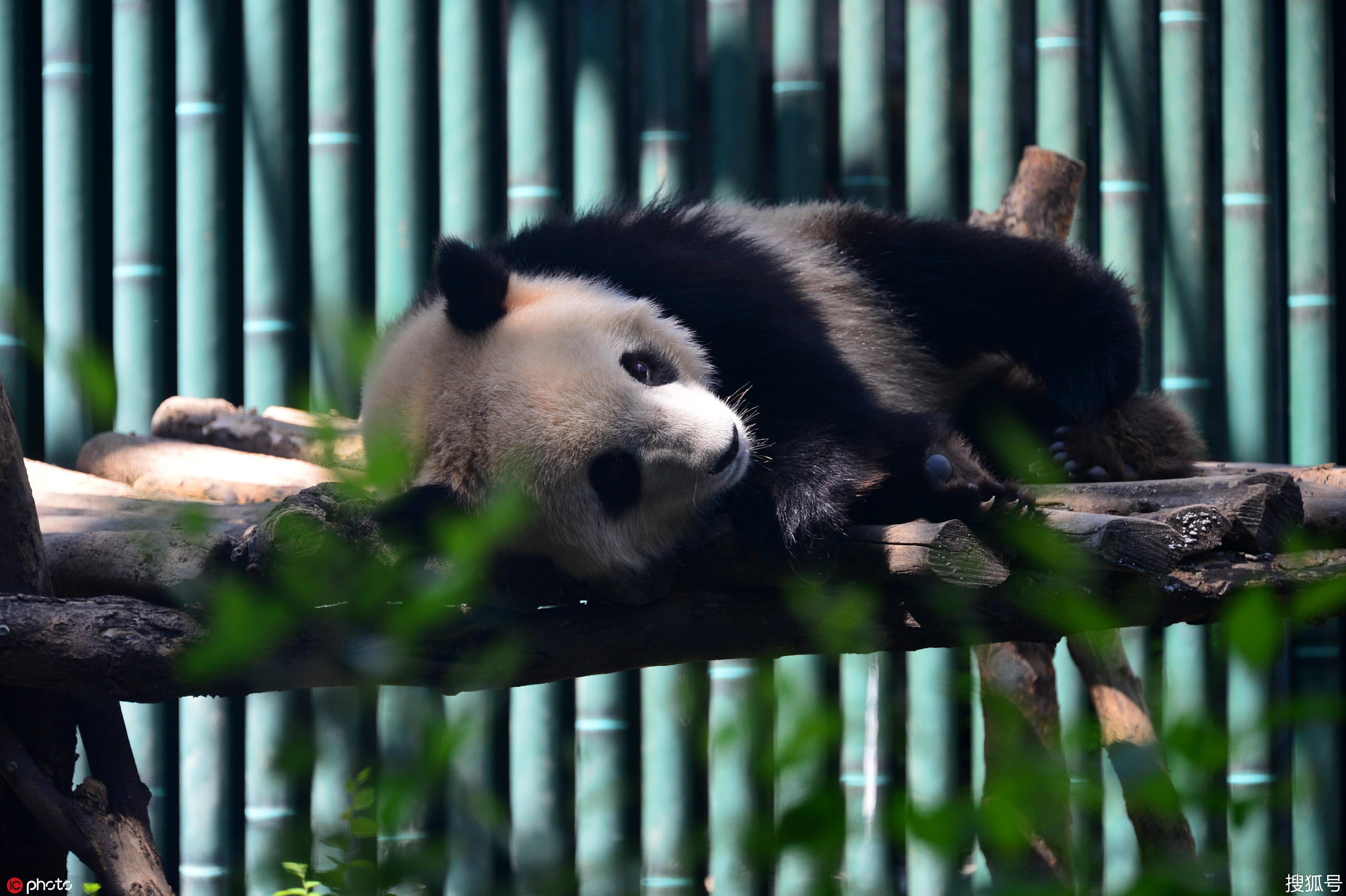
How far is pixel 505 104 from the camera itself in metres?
3.27

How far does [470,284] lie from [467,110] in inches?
65.2

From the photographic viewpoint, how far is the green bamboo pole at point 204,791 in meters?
2.86

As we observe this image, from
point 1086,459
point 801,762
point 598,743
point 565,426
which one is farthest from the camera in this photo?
point 598,743

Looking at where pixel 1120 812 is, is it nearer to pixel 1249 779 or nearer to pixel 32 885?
pixel 1249 779

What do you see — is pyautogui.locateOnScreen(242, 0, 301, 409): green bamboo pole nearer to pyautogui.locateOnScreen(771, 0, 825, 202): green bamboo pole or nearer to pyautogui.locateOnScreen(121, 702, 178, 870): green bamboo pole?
pyautogui.locateOnScreen(121, 702, 178, 870): green bamboo pole

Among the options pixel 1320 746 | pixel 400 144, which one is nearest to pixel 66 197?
pixel 400 144

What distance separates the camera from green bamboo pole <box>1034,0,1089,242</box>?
120 inches

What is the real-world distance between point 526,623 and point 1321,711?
1050mm

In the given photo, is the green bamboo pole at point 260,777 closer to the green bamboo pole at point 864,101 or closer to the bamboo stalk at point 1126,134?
the green bamboo pole at point 864,101

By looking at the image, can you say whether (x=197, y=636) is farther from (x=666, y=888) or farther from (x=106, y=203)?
(x=106, y=203)

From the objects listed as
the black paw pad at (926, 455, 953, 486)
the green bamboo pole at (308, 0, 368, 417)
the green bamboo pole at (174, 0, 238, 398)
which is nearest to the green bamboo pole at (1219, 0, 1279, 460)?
the black paw pad at (926, 455, 953, 486)

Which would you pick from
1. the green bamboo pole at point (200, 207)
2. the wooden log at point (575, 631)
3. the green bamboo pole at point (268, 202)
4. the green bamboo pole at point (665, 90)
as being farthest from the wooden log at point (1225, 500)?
the green bamboo pole at point (200, 207)

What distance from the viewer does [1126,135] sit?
10.2 feet

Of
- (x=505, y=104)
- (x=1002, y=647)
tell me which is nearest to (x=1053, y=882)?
(x=1002, y=647)
